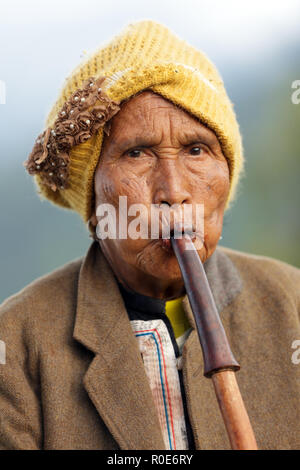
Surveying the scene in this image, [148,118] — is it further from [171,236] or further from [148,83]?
[171,236]

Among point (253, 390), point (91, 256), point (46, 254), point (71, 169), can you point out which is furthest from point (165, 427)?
point (46, 254)

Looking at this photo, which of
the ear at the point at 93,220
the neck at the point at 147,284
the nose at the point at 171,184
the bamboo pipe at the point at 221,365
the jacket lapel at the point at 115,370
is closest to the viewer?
the bamboo pipe at the point at 221,365

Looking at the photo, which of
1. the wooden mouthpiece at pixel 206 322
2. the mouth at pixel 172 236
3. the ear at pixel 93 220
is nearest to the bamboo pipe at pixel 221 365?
the wooden mouthpiece at pixel 206 322

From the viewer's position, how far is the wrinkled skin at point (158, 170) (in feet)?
6.01

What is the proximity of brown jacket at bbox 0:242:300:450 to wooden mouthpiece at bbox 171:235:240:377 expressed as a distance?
1.44 ft

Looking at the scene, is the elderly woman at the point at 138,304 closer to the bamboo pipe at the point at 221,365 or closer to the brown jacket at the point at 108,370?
the brown jacket at the point at 108,370

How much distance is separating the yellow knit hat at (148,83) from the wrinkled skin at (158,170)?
42mm

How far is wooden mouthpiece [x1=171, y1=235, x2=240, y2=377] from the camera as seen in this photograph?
1310 millimetres

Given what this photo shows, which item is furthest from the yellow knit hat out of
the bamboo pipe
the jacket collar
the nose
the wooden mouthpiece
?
the bamboo pipe

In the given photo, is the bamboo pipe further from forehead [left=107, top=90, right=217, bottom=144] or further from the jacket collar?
forehead [left=107, top=90, right=217, bottom=144]

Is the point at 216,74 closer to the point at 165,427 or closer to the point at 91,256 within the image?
the point at 91,256

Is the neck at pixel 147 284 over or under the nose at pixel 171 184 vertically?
under

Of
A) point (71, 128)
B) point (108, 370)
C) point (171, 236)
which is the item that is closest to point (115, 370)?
point (108, 370)
